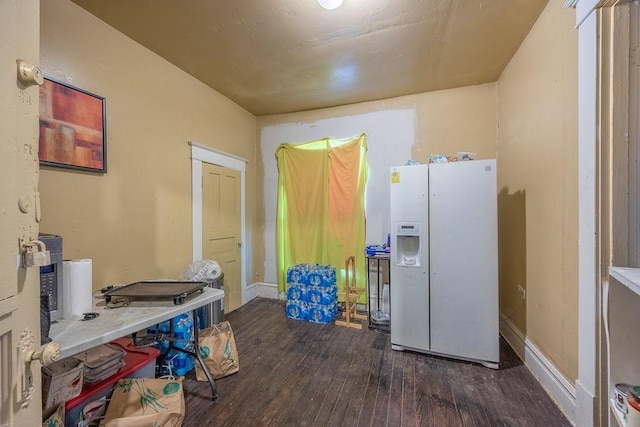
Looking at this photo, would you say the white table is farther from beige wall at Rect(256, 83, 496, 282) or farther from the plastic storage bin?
beige wall at Rect(256, 83, 496, 282)

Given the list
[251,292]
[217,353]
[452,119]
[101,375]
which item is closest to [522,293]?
[452,119]

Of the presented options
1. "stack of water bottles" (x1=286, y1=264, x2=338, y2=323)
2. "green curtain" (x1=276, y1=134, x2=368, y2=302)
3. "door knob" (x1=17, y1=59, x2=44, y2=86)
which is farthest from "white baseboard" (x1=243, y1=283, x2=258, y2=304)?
"door knob" (x1=17, y1=59, x2=44, y2=86)

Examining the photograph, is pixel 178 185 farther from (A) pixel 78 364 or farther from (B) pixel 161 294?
(A) pixel 78 364

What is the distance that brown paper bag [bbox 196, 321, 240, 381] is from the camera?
2018mm

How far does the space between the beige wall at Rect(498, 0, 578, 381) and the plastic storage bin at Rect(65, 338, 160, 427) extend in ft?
8.97

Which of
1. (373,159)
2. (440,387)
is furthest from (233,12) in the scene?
(440,387)

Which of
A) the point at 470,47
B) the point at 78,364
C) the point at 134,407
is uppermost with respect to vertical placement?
the point at 470,47

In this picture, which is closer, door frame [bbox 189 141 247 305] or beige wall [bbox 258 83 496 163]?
door frame [bbox 189 141 247 305]

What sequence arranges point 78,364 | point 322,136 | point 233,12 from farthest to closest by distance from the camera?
1. point 322,136
2. point 233,12
3. point 78,364

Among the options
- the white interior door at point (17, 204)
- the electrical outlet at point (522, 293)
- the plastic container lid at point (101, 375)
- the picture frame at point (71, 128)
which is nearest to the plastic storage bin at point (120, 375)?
the plastic container lid at point (101, 375)

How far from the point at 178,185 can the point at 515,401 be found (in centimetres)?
334

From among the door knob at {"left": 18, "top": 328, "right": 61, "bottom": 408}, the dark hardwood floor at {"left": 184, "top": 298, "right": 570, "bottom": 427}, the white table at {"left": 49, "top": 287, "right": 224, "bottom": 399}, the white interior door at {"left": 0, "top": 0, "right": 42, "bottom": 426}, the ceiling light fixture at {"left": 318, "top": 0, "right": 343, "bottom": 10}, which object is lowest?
the dark hardwood floor at {"left": 184, "top": 298, "right": 570, "bottom": 427}

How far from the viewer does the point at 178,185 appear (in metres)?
2.67

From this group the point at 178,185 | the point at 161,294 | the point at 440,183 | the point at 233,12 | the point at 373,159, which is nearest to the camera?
the point at 161,294
